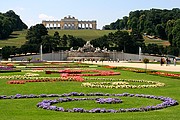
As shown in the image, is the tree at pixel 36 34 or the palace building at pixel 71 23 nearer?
the tree at pixel 36 34

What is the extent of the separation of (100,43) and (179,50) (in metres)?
19.2

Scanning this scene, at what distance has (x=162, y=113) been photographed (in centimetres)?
1014

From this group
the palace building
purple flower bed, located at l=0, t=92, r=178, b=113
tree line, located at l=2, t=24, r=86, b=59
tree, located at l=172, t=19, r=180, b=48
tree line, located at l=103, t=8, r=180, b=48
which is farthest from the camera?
the palace building

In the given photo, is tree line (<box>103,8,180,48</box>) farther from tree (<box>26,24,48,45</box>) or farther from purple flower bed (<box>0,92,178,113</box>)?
purple flower bed (<box>0,92,178,113</box>)

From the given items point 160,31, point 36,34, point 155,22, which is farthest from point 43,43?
point 155,22

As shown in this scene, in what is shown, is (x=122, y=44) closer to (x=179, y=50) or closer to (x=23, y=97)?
(x=179, y=50)

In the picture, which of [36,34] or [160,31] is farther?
[160,31]

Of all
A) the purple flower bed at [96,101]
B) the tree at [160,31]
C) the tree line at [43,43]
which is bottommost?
the purple flower bed at [96,101]

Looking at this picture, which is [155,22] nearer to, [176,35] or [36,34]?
[176,35]

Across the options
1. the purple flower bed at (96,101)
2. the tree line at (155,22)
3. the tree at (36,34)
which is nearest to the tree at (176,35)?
the tree line at (155,22)

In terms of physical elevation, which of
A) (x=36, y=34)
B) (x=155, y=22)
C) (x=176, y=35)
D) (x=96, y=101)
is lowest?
(x=96, y=101)

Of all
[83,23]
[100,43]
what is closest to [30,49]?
[100,43]

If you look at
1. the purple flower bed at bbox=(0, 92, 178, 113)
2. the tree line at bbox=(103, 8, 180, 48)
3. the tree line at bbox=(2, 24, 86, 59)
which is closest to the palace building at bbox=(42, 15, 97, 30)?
the tree line at bbox=(103, 8, 180, 48)

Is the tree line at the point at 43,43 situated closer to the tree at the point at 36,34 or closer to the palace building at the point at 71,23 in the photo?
the tree at the point at 36,34
